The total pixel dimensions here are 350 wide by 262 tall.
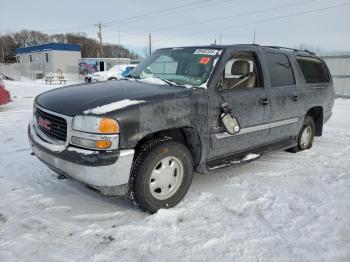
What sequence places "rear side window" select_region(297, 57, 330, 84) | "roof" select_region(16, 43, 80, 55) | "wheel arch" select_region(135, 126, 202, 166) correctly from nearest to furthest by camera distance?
"wheel arch" select_region(135, 126, 202, 166), "rear side window" select_region(297, 57, 330, 84), "roof" select_region(16, 43, 80, 55)

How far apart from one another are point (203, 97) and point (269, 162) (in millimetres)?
2265

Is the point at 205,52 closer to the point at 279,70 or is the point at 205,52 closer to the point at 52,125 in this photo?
the point at 279,70

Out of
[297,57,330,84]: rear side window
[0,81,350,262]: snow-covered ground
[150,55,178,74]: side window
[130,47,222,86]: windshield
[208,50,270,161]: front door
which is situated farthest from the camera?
[297,57,330,84]: rear side window

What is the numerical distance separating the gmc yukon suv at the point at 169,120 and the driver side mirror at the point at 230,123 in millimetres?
12

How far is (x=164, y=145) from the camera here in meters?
3.44

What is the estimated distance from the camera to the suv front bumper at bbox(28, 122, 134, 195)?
3082 mm

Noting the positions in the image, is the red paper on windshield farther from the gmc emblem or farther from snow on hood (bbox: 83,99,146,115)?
the gmc emblem

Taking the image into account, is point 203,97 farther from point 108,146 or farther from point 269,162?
point 269,162

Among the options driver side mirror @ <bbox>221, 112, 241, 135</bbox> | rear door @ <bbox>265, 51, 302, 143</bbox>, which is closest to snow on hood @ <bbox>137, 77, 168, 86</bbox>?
driver side mirror @ <bbox>221, 112, 241, 135</bbox>

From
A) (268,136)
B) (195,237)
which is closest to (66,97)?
(195,237)

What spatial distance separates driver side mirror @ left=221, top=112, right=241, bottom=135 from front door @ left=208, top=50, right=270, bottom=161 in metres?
0.05

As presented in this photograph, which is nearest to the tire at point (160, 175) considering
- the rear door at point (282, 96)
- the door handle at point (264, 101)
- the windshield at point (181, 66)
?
the windshield at point (181, 66)

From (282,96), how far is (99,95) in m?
2.66

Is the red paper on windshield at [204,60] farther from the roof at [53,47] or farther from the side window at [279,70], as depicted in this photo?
the roof at [53,47]
